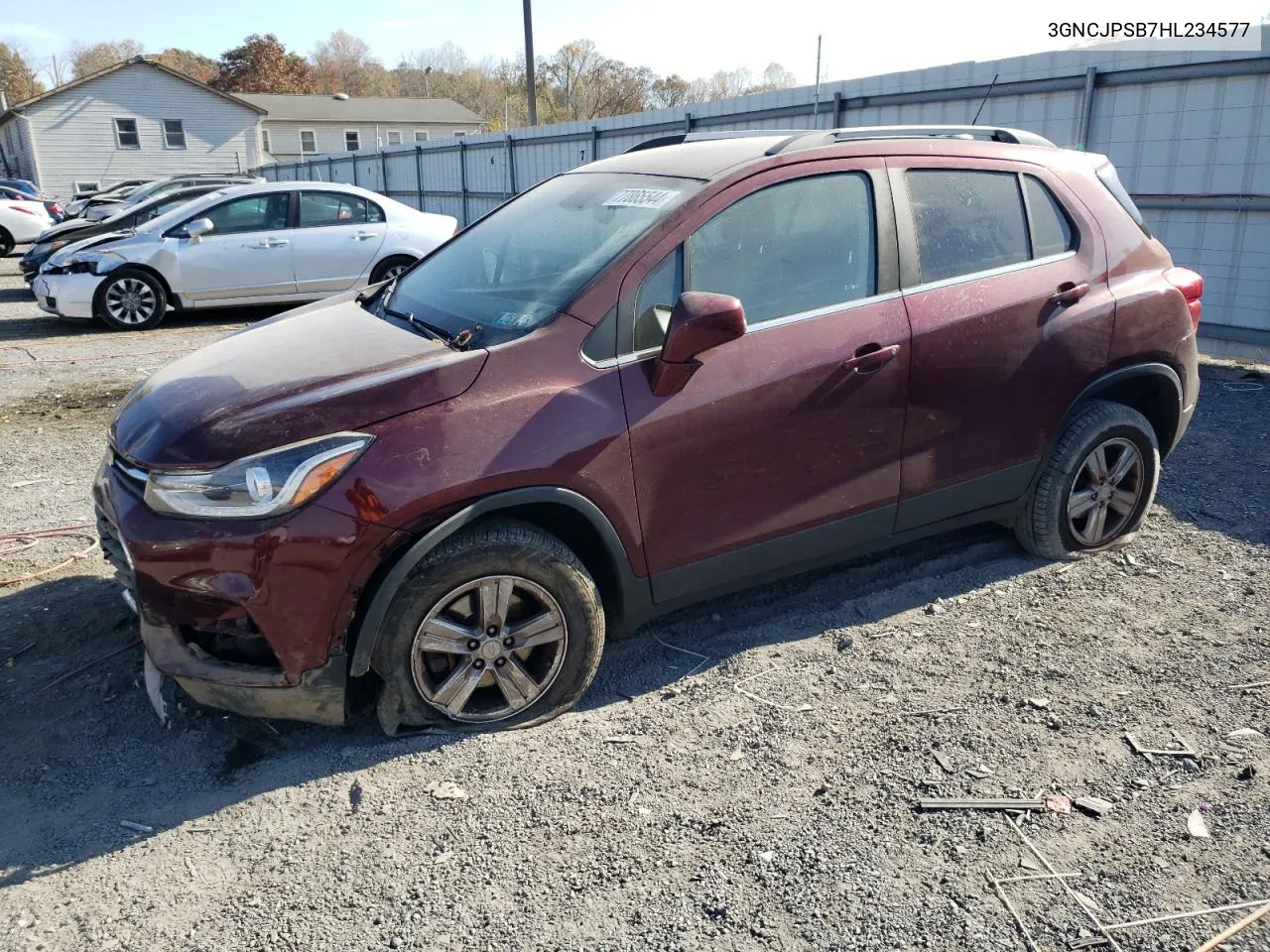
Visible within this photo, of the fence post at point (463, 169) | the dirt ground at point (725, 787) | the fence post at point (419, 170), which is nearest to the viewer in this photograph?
the dirt ground at point (725, 787)

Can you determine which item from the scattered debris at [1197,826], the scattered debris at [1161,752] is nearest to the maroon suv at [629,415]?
the scattered debris at [1161,752]

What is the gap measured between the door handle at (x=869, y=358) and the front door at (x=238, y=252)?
32.2 feet

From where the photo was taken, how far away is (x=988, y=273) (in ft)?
13.2

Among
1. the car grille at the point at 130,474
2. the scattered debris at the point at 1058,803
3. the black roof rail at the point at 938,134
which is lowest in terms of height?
the scattered debris at the point at 1058,803

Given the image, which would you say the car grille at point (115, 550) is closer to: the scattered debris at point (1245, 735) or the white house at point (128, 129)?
the scattered debris at point (1245, 735)

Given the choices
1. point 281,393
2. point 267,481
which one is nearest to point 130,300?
point 281,393

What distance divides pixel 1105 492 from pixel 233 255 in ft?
33.9

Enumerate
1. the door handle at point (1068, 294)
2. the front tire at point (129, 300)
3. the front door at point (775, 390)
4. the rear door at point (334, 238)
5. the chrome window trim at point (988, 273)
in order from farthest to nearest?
the rear door at point (334, 238)
the front tire at point (129, 300)
the door handle at point (1068, 294)
the chrome window trim at point (988, 273)
the front door at point (775, 390)

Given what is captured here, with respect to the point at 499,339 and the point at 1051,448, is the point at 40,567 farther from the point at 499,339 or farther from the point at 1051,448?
the point at 1051,448

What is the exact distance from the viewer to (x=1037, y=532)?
14.8 feet

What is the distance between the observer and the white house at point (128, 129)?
40.9 m

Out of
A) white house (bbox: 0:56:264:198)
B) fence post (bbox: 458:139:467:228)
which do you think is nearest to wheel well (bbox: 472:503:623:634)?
fence post (bbox: 458:139:467:228)

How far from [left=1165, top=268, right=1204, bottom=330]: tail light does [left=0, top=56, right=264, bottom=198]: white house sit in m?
45.4

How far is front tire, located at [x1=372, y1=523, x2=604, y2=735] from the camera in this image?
3.10 m
